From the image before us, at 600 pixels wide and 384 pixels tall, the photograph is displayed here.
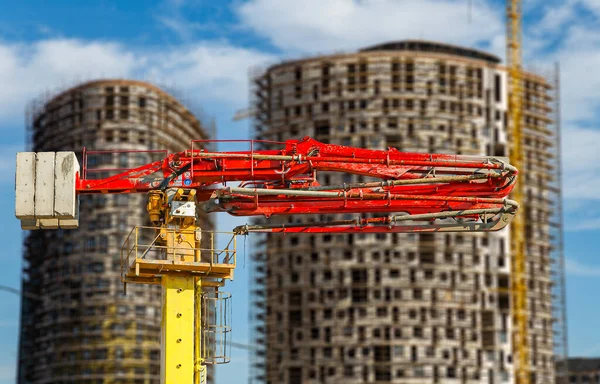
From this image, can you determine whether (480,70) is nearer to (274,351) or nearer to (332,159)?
(274,351)

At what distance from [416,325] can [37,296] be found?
159 feet

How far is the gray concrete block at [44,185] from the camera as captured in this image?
39.7 m

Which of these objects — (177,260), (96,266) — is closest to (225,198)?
(177,260)

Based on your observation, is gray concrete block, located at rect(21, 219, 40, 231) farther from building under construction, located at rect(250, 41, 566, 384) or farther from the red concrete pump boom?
building under construction, located at rect(250, 41, 566, 384)

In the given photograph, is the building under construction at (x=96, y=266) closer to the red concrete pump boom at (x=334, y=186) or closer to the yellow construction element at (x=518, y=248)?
the yellow construction element at (x=518, y=248)

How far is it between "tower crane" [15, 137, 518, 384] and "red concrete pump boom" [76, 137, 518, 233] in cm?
4

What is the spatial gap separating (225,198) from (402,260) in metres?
88.2

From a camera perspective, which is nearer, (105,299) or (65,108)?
(105,299)

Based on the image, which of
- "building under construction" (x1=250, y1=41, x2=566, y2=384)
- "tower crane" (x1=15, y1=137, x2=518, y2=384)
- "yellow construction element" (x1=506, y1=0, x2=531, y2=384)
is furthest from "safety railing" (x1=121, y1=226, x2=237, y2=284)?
"yellow construction element" (x1=506, y1=0, x2=531, y2=384)

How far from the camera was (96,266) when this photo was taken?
13825cm

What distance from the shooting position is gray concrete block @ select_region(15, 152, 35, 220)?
39750mm

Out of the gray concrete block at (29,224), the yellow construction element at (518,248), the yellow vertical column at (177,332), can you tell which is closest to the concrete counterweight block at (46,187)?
the gray concrete block at (29,224)

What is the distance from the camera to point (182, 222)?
133ft

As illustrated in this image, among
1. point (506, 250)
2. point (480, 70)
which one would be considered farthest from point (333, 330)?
point (480, 70)
